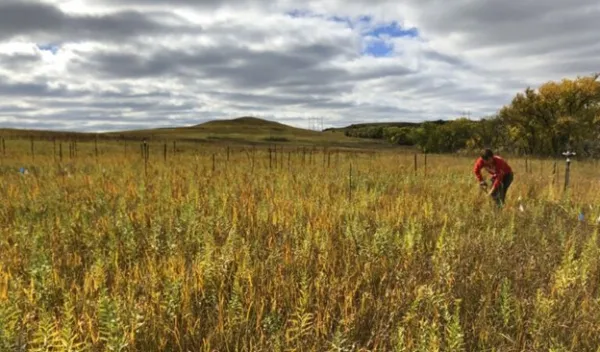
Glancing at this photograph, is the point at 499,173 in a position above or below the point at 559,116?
below

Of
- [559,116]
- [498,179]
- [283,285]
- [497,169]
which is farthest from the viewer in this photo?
[559,116]

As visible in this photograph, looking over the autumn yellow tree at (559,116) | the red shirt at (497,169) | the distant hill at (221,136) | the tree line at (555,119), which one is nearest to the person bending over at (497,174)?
the red shirt at (497,169)

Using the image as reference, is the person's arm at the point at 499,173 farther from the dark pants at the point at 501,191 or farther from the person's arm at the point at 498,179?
the dark pants at the point at 501,191

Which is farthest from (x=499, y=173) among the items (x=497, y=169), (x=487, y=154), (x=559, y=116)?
(x=559, y=116)

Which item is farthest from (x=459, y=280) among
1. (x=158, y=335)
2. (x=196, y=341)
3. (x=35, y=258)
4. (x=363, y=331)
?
(x=35, y=258)

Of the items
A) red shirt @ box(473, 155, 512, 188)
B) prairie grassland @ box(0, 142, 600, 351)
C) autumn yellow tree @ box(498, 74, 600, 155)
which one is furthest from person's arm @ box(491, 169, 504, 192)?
autumn yellow tree @ box(498, 74, 600, 155)

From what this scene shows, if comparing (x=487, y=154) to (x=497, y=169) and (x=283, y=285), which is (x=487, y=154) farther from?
(x=283, y=285)

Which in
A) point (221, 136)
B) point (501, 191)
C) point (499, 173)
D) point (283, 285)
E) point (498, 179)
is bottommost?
point (283, 285)

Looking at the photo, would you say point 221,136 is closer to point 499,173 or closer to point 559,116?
point 559,116

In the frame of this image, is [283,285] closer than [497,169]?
Yes

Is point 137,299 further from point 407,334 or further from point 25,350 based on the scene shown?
point 407,334

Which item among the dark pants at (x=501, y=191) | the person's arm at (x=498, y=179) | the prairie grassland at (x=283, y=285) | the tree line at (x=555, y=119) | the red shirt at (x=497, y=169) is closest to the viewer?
the prairie grassland at (x=283, y=285)

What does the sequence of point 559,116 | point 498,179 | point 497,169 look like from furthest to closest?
point 559,116 → point 497,169 → point 498,179

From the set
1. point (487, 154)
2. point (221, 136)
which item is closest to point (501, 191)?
point (487, 154)
